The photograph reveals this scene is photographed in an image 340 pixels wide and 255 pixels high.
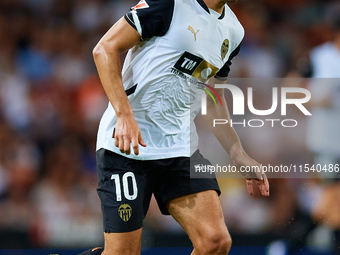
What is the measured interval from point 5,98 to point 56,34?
0.97 m

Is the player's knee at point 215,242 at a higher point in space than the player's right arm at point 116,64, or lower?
lower

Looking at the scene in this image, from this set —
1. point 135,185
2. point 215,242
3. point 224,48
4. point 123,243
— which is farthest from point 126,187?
point 224,48

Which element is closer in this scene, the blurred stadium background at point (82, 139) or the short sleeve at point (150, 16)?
the short sleeve at point (150, 16)

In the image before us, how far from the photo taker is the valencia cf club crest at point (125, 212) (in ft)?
6.89

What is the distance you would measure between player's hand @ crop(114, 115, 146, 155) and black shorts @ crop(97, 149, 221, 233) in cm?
35

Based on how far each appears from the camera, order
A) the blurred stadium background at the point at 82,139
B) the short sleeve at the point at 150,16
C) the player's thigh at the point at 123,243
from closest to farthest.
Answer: the short sleeve at the point at 150,16 < the player's thigh at the point at 123,243 < the blurred stadium background at the point at 82,139

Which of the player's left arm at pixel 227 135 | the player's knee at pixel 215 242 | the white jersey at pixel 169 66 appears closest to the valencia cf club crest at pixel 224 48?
the white jersey at pixel 169 66

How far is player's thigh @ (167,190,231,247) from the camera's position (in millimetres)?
2152

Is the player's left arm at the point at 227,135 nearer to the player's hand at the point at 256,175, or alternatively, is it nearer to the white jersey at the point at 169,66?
the player's hand at the point at 256,175

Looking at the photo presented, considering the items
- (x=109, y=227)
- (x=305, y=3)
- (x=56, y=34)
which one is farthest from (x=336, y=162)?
(x=56, y=34)

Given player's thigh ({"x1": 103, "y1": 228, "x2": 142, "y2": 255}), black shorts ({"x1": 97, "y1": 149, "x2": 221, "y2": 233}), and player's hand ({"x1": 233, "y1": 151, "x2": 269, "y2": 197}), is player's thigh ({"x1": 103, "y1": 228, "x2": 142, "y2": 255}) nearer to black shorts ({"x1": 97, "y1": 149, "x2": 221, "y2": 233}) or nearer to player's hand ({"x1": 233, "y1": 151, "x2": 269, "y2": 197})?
black shorts ({"x1": 97, "y1": 149, "x2": 221, "y2": 233})

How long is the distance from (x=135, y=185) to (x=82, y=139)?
268cm

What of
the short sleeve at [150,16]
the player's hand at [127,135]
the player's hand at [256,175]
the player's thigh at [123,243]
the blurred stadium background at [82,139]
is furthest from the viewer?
the blurred stadium background at [82,139]

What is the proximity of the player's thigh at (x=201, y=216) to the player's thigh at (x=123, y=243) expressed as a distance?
26 centimetres
